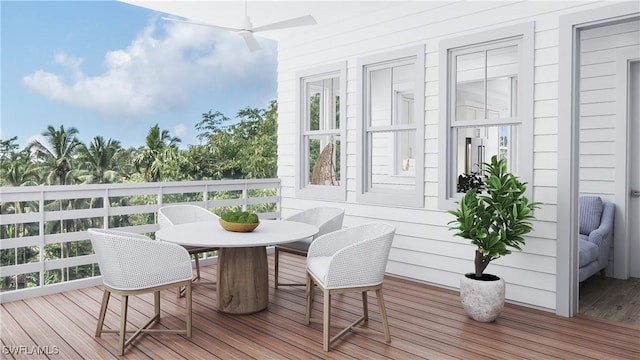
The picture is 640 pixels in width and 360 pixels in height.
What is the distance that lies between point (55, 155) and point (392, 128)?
12.9 m

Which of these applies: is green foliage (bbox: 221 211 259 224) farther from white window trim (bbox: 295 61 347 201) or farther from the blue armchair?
the blue armchair

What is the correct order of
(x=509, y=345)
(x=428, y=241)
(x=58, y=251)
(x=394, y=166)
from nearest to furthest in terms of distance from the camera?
(x=509, y=345), (x=428, y=241), (x=394, y=166), (x=58, y=251)

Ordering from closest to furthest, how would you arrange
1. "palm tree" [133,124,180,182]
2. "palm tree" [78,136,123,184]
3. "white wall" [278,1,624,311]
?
1. "white wall" [278,1,624,311]
2. "palm tree" [78,136,123,184]
3. "palm tree" [133,124,180,182]

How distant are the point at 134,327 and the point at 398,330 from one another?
188 centimetres

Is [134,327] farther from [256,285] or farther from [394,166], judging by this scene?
[394,166]

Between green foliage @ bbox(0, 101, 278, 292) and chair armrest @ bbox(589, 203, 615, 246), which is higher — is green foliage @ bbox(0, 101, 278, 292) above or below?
A: above

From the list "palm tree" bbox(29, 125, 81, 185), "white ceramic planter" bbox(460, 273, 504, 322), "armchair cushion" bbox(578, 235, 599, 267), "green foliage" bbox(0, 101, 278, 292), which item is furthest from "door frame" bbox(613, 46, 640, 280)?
"palm tree" bbox(29, 125, 81, 185)

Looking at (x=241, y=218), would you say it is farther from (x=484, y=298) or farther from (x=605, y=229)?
(x=605, y=229)

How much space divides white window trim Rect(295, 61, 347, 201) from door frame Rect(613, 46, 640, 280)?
2.82 meters

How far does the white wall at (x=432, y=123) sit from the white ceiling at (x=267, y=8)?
0.11 metres

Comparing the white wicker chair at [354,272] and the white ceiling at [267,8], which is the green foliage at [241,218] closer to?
the white wicker chair at [354,272]

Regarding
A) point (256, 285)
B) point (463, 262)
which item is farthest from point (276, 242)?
point (463, 262)

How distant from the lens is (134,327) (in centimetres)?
327

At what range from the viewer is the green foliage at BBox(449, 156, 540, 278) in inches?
133
